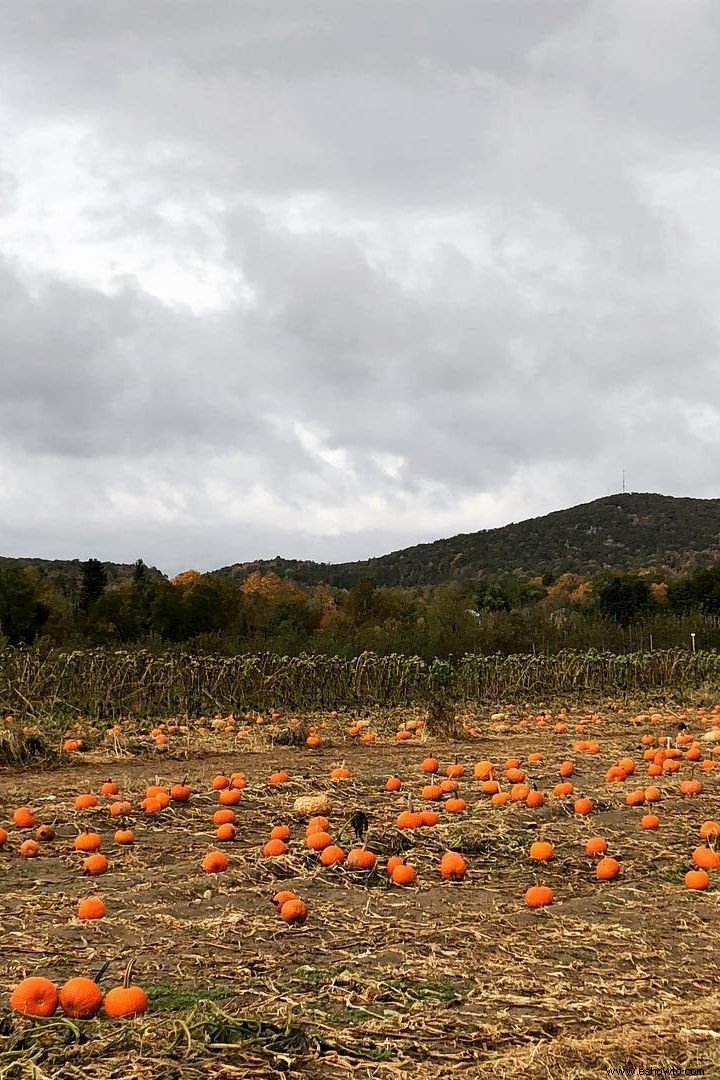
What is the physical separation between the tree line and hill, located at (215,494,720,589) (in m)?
18.9

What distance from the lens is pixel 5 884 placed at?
493cm

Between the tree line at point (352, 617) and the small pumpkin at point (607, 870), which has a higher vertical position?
the tree line at point (352, 617)

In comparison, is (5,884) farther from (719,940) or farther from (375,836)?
(719,940)

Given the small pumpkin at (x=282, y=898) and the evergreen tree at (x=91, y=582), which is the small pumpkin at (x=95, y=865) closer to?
the small pumpkin at (x=282, y=898)

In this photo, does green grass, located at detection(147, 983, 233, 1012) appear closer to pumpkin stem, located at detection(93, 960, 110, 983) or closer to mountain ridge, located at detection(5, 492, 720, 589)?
pumpkin stem, located at detection(93, 960, 110, 983)

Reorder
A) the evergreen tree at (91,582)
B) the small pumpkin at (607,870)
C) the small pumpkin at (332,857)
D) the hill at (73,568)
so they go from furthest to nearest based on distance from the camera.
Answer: the hill at (73,568) < the evergreen tree at (91,582) < the small pumpkin at (332,857) < the small pumpkin at (607,870)

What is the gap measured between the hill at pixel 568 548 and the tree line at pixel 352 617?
18.9m

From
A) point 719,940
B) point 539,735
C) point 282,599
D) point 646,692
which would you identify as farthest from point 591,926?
point 282,599

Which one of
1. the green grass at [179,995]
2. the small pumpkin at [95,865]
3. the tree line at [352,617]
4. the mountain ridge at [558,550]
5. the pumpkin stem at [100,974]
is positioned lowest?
the small pumpkin at [95,865]

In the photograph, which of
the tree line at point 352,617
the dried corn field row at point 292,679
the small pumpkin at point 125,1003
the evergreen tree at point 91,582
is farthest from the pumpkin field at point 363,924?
the evergreen tree at point 91,582

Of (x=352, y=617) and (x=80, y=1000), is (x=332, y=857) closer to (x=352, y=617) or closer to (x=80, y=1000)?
(x=80, y=1000)

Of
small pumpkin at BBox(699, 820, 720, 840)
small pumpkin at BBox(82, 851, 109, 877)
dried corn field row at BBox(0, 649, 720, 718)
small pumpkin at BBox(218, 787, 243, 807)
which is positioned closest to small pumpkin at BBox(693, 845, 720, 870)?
small pumpkin at BBox(699, 820, 720, 840)

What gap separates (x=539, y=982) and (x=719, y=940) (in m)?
1.08

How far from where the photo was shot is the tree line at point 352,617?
87.8 feet
